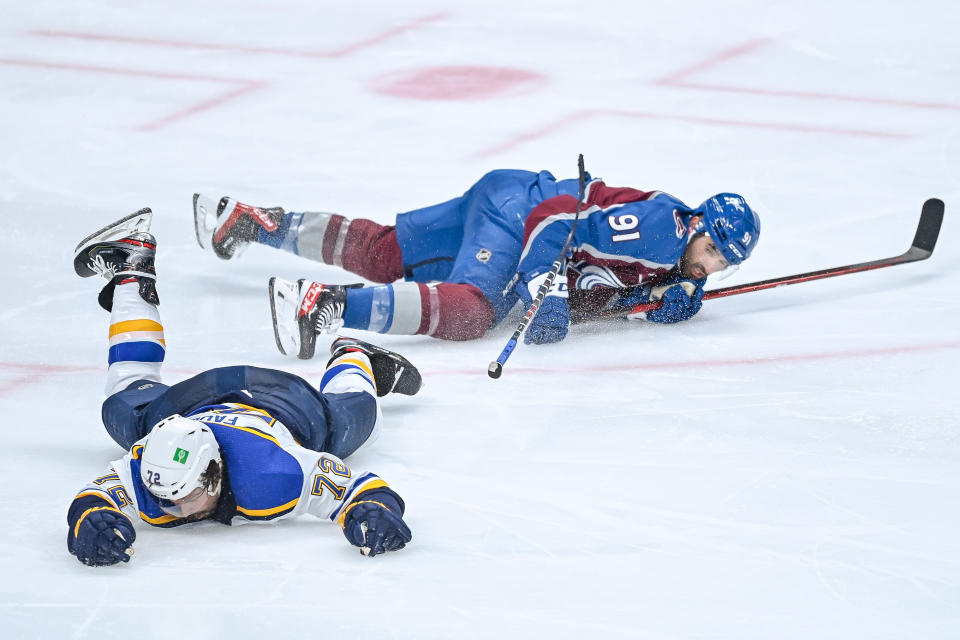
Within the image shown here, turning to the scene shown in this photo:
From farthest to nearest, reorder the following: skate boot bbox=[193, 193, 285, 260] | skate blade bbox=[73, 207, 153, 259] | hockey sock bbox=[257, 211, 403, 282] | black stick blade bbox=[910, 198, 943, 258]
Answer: black stick blade bbox=[910, 198, 943, 258]
skate boot bbox=[193, 193, 285, 260]
hockey sock bbox=[257, 211, 403, 282]
skate blade bbox=[73, 207, 153, 259]

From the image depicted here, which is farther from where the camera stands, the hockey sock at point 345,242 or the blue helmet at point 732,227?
the hockey sock at point 345,242

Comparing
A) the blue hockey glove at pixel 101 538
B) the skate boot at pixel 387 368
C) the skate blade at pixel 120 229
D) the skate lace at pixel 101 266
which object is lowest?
the blue hockey glove at pixel 101 538

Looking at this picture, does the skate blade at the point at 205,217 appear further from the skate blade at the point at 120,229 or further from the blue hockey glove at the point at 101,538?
the blue hockey glove at the point at 101,538

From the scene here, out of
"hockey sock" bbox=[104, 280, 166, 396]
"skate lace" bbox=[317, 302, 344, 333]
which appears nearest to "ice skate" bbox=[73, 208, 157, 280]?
"hockey sock" bbox=[104, 280, 166, 396]

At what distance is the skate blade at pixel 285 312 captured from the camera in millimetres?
4355

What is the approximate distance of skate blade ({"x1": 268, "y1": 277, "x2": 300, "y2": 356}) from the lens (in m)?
4.36

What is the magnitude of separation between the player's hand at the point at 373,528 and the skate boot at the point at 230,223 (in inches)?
84.9

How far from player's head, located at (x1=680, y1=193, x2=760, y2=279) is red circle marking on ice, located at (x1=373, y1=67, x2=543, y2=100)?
3010 millimetres

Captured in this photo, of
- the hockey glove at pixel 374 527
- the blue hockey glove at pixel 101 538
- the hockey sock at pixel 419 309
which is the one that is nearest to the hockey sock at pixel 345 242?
the hockey sock at pixel 419 309

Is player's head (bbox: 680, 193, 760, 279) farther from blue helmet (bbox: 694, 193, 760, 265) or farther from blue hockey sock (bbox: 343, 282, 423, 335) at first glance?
blue hockey sock (bbox: 343, 282, 423, 335)

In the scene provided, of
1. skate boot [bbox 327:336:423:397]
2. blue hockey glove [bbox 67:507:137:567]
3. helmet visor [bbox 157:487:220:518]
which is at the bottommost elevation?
blue hockey glove [bbox 67:507:137:567]

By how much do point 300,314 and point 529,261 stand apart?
76cm

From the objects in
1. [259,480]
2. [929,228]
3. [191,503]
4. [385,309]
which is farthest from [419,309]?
[929,228]

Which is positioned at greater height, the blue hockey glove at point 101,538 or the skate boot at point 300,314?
the skate boot at point 300,314
